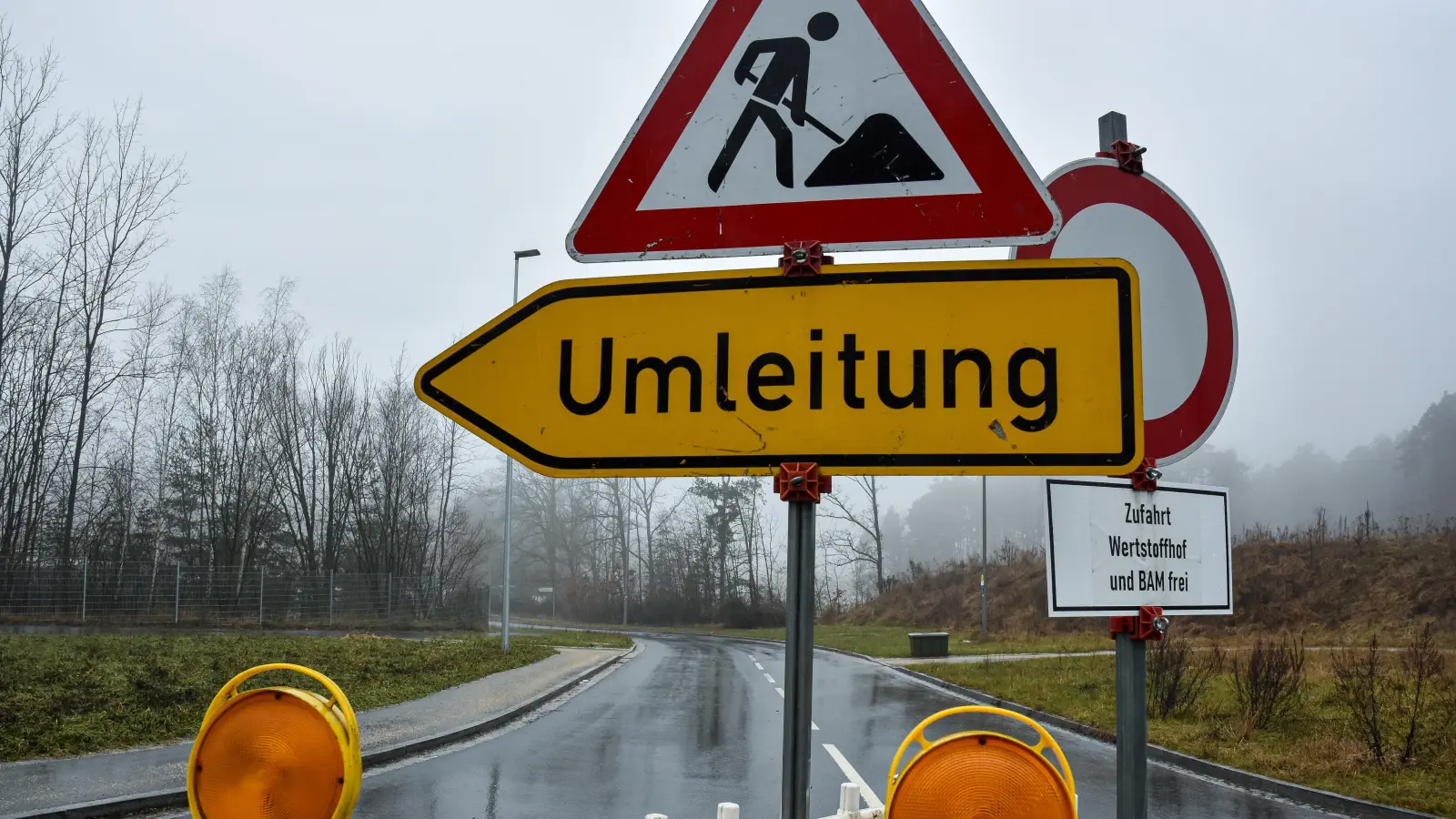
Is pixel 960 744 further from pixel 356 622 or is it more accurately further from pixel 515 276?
pixel 356 622

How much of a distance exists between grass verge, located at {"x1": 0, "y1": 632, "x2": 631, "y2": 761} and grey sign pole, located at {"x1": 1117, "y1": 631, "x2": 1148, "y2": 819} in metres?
10.3

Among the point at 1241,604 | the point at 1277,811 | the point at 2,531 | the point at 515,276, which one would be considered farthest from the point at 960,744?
the point at 1241,604

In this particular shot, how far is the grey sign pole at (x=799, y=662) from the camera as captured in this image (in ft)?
5.17

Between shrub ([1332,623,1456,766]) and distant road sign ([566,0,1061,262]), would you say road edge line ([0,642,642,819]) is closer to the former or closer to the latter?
distant road sign ([566,0,1061,262])

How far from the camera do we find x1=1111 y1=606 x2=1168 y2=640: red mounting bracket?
7.89 feet

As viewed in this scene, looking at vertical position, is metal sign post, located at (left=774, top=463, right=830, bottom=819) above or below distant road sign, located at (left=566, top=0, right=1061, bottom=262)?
below

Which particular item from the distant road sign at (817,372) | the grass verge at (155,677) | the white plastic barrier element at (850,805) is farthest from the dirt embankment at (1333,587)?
the distant road sign at (817,372)

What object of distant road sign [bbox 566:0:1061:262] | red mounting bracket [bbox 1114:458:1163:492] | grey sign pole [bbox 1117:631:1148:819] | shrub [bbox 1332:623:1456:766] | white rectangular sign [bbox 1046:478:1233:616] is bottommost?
shrub [bbox 1332:623:1456:766]

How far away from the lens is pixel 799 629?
5.34 feet

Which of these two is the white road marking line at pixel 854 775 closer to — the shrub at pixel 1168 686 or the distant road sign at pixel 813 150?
the shrub at pixel 1168 686

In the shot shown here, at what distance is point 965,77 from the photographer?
1.80m

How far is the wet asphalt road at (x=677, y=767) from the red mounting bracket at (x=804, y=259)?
665 centimetres

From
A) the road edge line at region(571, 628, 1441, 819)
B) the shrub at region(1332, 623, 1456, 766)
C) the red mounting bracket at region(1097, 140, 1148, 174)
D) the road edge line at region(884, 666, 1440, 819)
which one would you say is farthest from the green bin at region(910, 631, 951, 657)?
the red mounting bracket at region(1097, 140, 1148, 174)

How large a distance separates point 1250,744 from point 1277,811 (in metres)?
3.21
